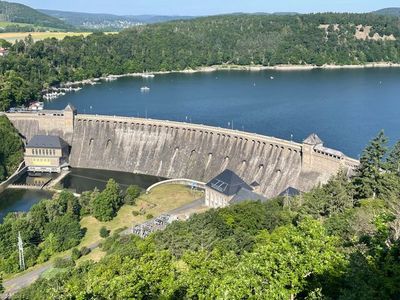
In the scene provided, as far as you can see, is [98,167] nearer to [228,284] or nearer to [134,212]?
[134,212]

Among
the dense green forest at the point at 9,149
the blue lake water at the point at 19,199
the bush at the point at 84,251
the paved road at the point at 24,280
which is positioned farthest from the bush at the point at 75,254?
the dense green forest at the point at 9,149

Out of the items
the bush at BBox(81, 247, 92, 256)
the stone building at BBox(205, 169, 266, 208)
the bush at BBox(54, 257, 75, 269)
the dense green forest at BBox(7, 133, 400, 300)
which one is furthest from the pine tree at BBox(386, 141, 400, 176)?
the bush at BBox(54, 257, 75, 269)

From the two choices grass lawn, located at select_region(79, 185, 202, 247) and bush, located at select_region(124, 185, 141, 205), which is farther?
bush, located at select_region(124, 185, 141, 205)

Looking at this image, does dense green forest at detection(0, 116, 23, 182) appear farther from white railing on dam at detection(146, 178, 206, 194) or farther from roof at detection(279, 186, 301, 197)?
roof at detection(279, 186, 301, 197)

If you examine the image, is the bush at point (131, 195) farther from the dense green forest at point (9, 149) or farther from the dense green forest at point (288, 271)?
the dense green forest at point (288, 271)

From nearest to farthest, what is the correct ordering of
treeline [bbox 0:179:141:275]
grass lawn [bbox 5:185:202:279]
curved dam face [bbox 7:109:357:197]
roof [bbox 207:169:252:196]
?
treeline [bbox 0:179:141:275] < grass lawn [bbox 5:185:202:279] < roof [bbox 207:169:252:196] < curved dam face [bbox 7:109:357:197]

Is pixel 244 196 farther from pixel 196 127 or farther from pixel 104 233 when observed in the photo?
pixel 196 127

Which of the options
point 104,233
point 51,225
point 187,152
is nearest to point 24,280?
point 51,225
